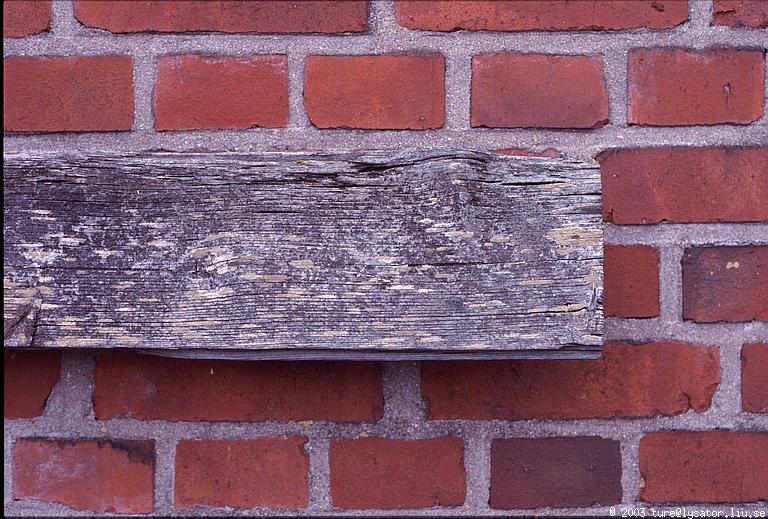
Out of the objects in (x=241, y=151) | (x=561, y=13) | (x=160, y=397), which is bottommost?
(x=160, y=397)

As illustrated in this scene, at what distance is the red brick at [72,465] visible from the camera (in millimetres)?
637

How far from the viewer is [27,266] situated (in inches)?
20.6

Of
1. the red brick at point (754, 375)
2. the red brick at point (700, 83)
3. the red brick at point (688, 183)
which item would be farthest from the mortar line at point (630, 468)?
the red brick at point (700, 83)

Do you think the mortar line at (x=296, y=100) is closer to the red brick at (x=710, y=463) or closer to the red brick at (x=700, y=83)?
the red brick at (x=700, y=83)

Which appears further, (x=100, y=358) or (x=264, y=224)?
(x=100, y=358)

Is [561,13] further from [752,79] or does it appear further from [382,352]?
[382,352]

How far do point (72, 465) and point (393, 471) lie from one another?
0.33 metres

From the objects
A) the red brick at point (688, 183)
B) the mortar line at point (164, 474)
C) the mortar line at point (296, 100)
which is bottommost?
the mortar line at point (164, 474)

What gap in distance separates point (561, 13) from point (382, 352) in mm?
380

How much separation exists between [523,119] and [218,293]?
0.34 m

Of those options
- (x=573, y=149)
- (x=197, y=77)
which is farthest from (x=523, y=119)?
(x=197, y=77)

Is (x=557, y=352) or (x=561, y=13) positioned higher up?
(x=561, y=13)

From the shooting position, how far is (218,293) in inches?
20.6

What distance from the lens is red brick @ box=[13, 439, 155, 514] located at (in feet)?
2.09
